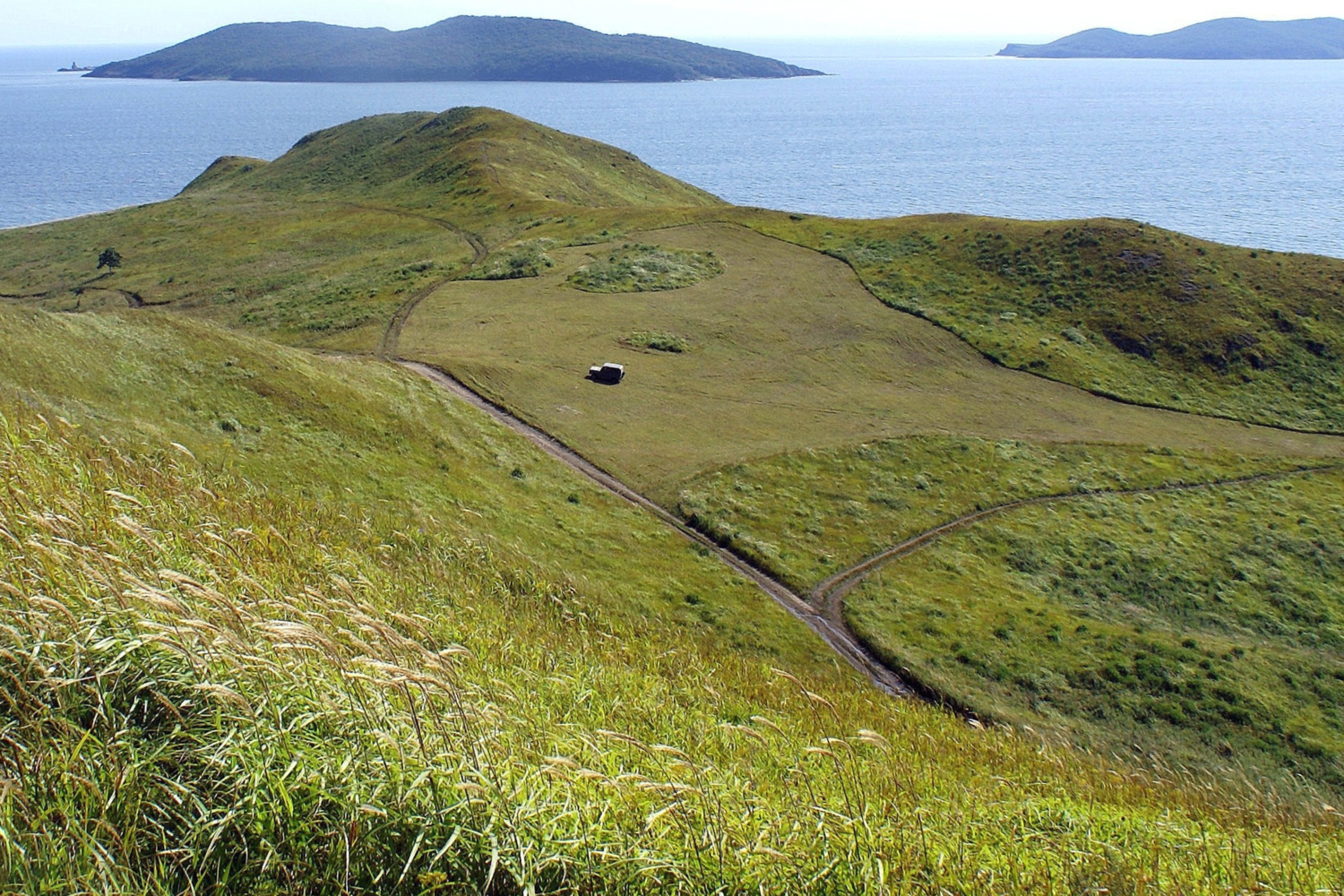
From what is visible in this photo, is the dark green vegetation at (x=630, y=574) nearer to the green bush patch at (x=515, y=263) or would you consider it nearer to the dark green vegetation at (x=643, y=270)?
the green bush patch at (x=515, y=263)

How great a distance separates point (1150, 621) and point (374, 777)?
39730mm

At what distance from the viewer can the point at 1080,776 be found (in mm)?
11969

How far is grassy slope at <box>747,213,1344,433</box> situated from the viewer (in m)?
63.3

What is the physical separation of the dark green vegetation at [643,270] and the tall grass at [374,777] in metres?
64.8

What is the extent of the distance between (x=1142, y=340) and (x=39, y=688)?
75.3 m

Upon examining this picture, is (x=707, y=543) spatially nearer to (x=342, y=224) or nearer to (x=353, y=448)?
(x=353, y=448)

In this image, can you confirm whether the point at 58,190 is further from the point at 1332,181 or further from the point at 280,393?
the point at 1332,181

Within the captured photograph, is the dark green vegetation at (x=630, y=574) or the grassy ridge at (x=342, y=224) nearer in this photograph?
the dark green vegetation at (x=630, y=574)

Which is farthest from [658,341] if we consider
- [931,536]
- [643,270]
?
[931,536]

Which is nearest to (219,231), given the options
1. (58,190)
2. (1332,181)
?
(58,190)

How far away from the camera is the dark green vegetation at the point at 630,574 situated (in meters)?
5.52

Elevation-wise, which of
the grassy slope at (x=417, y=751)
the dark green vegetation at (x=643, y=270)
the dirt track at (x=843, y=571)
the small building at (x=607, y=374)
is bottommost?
the dirt track at (x=843, y=571)

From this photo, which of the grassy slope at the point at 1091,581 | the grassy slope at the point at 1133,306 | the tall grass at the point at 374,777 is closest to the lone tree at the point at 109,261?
the grassy slope at the point at 1133,306

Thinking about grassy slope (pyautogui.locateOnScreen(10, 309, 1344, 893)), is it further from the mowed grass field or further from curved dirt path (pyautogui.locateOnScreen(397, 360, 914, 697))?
the mowed grass field
